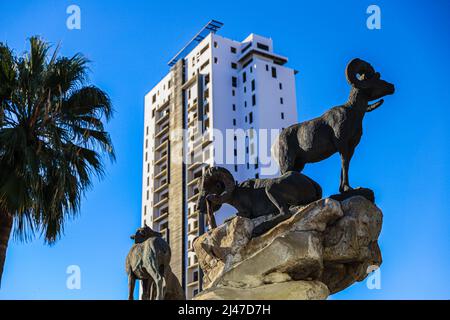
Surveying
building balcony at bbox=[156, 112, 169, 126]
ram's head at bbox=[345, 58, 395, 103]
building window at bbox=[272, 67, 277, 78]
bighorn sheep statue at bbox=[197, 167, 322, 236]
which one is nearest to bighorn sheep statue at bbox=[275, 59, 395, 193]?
ram's head at bbox=[345, 58, 395, 103]

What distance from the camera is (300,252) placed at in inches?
300

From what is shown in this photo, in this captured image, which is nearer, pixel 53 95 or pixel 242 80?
pixel 53 95

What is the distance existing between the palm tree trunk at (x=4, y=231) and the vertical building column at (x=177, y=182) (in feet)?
156

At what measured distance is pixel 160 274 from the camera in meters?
11.7

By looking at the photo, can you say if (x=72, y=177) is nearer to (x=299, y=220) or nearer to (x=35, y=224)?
(x=35, y=224)

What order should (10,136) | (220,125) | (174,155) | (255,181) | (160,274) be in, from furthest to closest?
1. (174,155)
2. (220,125)
3. (10,136)
4. (160,274)
5. (255,181)

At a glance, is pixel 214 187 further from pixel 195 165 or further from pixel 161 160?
pixel 161 160

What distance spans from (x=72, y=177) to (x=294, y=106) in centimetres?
5201

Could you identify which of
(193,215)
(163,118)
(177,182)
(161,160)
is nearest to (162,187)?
(161,160)

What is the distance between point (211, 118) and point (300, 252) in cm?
5634

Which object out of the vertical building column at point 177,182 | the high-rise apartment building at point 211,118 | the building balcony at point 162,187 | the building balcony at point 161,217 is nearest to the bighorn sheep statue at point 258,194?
the high-rise apartment building at point 211,118
